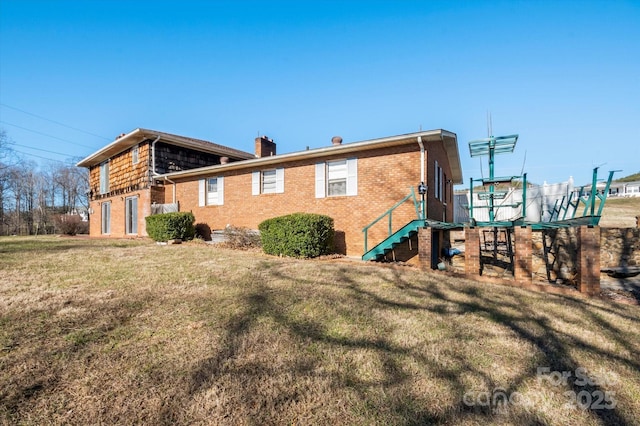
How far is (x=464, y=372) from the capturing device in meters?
2.95

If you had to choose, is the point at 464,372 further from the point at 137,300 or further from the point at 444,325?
the point at 137,300

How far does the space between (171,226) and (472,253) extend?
11.0 meters

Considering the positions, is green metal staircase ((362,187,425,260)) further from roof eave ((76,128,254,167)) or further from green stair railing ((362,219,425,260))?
roof eave ((76,128,254,167))

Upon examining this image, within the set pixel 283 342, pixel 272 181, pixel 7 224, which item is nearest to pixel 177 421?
pixel 283 342

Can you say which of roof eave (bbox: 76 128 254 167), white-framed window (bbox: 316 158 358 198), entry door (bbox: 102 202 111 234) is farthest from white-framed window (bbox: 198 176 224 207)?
entry door (bbox: 102 202 111 234)

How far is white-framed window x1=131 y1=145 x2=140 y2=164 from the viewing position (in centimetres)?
1584

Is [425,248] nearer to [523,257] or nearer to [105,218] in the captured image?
[523,257]

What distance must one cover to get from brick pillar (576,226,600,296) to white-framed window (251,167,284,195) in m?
8.89

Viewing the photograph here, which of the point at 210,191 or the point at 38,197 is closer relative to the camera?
the point at 210,191

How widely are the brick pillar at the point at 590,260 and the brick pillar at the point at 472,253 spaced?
1.96 metres

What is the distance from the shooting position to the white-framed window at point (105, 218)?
1871 cm

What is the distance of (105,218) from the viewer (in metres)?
19.1

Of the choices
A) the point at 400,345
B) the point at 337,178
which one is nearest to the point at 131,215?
the point at 337,178

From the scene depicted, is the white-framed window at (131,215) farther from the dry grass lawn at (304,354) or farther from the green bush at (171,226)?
the dry grass lawn at (304,354)
